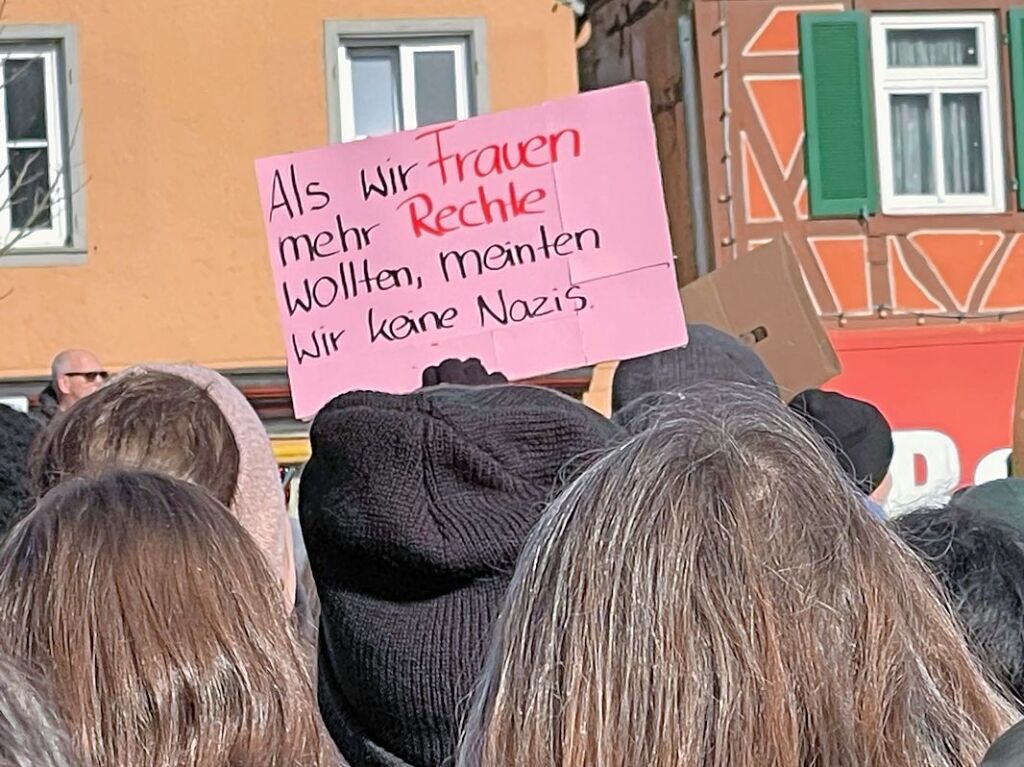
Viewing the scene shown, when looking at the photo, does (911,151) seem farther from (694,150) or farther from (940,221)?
(694,150)

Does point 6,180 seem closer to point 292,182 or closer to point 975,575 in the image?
point 292,182

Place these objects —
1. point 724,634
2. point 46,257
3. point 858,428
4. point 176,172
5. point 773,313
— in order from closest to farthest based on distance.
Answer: point 724,634 < point 858,428 < point 773,313 < point 46,257 < point 176,172

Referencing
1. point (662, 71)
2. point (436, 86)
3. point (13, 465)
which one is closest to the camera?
point (13, 465)

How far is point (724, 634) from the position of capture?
5.03 feet

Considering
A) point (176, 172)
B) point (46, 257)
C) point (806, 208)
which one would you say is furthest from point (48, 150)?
point (806, 208)

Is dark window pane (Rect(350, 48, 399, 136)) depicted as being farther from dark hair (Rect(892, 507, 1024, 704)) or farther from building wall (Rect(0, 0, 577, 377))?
dark hair (Rect(892, 507, 1024, 704))

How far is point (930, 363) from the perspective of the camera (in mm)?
13977

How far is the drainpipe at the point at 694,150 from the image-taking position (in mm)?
14297

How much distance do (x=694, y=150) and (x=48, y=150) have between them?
4.95 meters

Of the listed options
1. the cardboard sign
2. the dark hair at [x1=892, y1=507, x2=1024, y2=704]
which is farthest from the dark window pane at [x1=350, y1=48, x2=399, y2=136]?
the dark hair at [x1=892, y1=507, x2=1024, y2=704]

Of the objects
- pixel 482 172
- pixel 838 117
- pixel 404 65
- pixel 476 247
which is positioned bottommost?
pixel 476 247

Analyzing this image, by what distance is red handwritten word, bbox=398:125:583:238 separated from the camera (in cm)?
503

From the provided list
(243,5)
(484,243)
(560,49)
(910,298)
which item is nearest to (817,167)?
(910,298)

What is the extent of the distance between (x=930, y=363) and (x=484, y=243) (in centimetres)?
958
